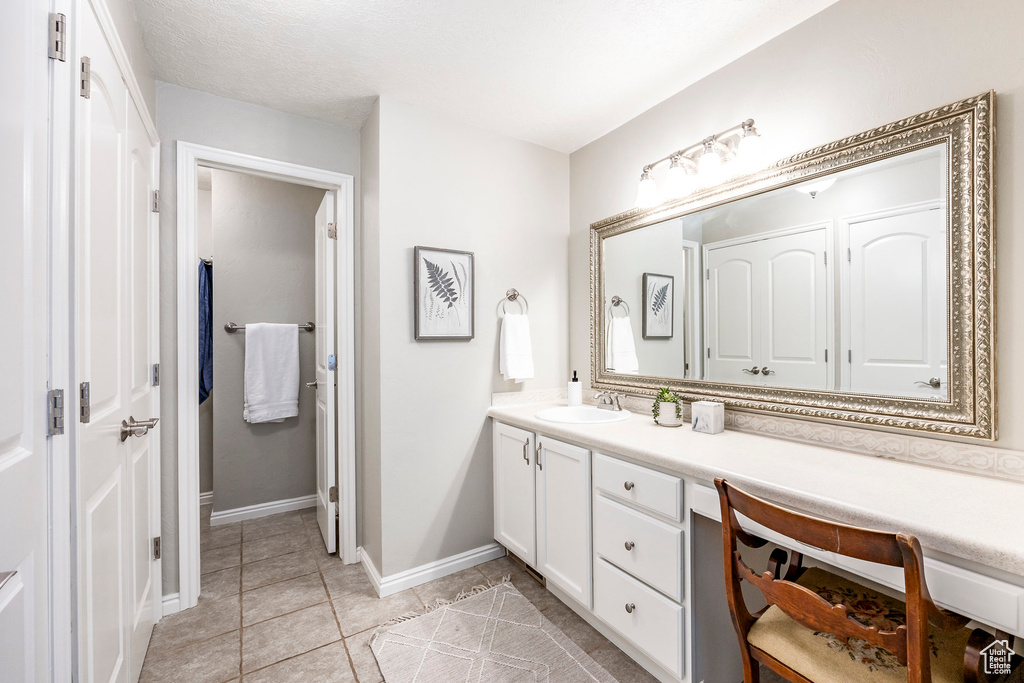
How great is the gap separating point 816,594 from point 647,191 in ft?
5.65

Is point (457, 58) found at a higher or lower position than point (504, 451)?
higher

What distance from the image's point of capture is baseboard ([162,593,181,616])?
1.99 metres

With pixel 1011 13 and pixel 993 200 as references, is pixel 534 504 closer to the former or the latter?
pixel 993 200

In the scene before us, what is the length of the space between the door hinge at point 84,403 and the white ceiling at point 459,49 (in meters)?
1.37

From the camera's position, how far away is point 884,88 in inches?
56.5

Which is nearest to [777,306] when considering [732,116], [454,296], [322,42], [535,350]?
[732,116]

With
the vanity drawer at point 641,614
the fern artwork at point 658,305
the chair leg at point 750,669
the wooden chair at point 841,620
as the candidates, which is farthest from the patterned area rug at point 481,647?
the fern artwork at point 658,305

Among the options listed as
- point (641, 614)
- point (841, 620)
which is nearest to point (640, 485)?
point (641, 614)

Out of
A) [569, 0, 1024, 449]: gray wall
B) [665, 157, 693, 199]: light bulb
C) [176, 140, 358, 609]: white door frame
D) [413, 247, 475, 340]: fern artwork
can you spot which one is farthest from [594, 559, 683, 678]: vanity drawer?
[176, 140, 358, 609]: white door frame

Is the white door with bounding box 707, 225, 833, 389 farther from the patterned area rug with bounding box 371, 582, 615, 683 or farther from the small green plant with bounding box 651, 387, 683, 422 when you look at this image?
the patterned area rug with bounding box 371, 582, 615, 683

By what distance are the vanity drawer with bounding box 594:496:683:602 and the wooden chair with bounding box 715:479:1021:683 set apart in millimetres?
266

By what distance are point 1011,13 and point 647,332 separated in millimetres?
1517

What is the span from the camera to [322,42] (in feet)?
5.80

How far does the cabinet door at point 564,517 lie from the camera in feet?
5.94
